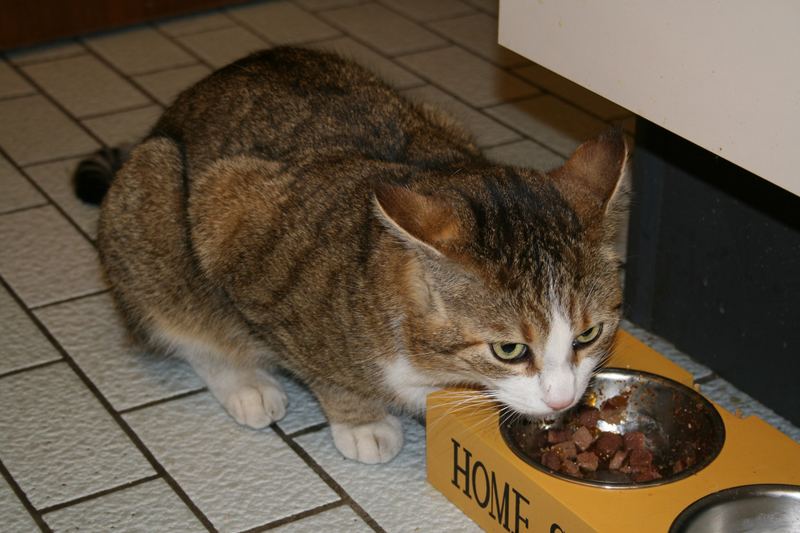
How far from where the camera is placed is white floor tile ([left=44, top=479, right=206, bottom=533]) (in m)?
2.12

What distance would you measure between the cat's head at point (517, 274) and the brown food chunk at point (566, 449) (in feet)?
0.71

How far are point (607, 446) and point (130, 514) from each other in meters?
0.88

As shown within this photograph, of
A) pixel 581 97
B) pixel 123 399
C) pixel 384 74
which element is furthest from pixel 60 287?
pixel 581 97

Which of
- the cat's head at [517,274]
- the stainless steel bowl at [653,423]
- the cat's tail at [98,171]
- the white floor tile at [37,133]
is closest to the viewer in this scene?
the cat's head at [517,274]

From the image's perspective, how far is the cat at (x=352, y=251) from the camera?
1846 mm

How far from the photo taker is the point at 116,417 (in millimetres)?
2414

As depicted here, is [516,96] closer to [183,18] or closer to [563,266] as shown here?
[183,18]

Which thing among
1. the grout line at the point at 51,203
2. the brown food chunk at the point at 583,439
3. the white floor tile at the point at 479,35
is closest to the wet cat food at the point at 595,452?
the brown food chunk at the point at 583,439

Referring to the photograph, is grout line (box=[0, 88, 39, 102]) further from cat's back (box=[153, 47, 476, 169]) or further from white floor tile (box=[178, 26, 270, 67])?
cat's back (box=[153, 47, 476, 169])

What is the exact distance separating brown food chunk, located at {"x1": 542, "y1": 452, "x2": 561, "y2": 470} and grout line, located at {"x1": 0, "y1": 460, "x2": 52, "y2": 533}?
0.90 metres

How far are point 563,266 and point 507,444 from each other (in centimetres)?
35

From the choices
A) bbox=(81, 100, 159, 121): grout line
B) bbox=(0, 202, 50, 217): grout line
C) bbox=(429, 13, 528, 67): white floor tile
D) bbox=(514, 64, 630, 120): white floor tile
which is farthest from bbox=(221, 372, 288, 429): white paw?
bbox=(429, 13, 528, 67): white floor tile

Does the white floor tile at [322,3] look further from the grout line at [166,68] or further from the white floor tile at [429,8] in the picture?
the grout line at [166,68]

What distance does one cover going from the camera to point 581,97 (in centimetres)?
361
